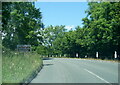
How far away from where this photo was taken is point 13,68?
50.5ft

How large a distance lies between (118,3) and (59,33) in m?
92.7

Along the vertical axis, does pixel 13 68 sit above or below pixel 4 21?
below

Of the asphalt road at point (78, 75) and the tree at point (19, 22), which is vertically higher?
the tree at point (19, 22)

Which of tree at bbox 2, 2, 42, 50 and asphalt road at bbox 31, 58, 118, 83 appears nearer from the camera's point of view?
asphalt road at bbox 31, 58, 118, 83

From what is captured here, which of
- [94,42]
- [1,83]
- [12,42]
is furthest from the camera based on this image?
[94,42]

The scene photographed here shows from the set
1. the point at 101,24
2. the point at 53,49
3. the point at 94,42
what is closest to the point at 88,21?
the point at 94,42

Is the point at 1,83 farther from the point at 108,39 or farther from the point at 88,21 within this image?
the point at 88,21

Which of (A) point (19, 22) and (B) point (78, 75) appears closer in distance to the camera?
(B) point (78, 75)

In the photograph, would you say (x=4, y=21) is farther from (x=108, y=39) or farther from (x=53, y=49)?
(x=53, y=49)

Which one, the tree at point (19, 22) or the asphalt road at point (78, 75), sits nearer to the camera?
the asphalt road at point (78, 75)

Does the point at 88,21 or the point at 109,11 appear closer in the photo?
the point at 109,11

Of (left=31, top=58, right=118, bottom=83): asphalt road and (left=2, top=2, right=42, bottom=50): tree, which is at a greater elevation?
(left=2, top=2, right=42, bottom=50): tree

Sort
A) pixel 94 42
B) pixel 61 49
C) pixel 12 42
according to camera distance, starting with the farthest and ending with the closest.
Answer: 1. pixel 61 49
2. pixel 94 42
3. pixel 12 42

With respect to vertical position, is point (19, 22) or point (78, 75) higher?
point (19, 22)
